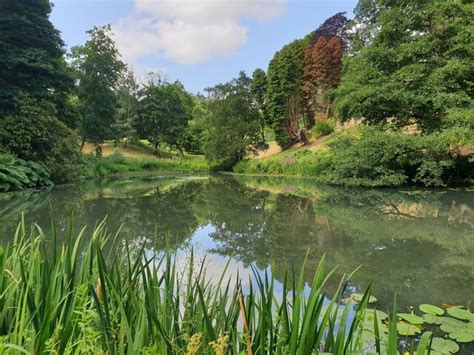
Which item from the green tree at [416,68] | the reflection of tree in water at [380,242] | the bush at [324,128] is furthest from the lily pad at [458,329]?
the bush at [324,128]

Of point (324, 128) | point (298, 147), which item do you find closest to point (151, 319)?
point (324, 128)

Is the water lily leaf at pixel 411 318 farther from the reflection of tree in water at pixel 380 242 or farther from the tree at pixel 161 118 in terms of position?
the tree at pixel 161 118

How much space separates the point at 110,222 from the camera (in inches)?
262

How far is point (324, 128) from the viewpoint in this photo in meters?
25.5

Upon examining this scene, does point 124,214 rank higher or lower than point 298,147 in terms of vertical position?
lower

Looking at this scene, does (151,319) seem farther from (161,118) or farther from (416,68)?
(161,118)

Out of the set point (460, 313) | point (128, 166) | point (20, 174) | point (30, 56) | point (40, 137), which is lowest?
point (460, 313)

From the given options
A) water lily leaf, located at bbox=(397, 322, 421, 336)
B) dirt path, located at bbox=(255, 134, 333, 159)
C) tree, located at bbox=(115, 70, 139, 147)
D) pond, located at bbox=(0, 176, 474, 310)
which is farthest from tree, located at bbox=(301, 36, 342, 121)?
water lily leaf, located at bbox=(397, 322, 421, 336)

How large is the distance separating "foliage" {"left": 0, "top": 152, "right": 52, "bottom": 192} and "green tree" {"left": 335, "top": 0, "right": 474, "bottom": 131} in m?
11.0

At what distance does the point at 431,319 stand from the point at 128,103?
116 ft

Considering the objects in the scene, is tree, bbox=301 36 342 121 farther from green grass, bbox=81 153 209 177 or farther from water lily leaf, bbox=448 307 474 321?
water lily leaf, bbox=448 307 474 321

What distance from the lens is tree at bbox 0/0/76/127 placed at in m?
14.4

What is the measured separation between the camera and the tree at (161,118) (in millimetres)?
34812

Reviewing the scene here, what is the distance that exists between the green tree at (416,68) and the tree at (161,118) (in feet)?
77.5
